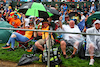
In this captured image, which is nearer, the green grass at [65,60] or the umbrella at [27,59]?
the green grass at [65,60]

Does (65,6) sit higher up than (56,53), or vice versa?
(65,6)

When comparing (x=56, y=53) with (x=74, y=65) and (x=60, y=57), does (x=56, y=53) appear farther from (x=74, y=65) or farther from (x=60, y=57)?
(x=74, y=65)

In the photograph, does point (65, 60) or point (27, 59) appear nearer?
point (27, 59)

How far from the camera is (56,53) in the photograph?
3576 mm

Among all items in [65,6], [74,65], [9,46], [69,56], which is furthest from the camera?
[65,6]

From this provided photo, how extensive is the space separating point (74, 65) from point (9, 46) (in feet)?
8.43

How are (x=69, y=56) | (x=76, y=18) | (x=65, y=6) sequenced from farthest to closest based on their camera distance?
(x=65, y=6)
(x=76, y=18)
(x=69, y=56)

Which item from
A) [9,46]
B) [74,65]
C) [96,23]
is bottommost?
[74,65]

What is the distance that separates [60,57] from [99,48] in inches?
46.9

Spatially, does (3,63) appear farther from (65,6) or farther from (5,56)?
(65,6)

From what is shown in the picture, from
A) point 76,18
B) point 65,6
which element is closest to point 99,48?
point 76,18

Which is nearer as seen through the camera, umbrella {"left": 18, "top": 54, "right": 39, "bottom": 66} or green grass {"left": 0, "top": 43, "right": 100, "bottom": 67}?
green grass {"left": 0, "top": 43, "right": 100, "bottom": 67}

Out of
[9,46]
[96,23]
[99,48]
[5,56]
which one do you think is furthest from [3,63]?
[96,23]

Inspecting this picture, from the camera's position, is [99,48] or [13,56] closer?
[99,48]
